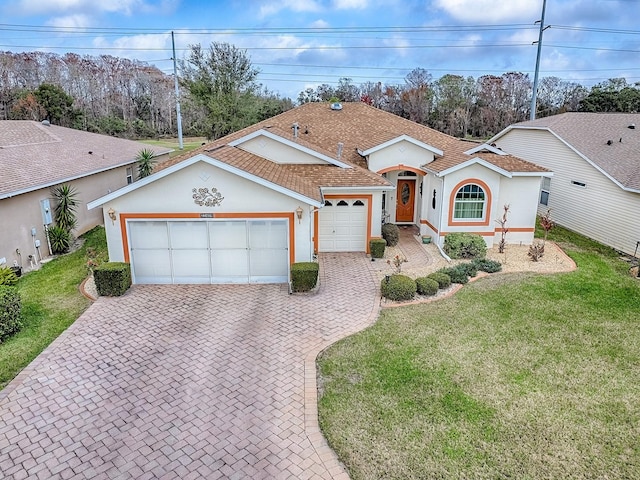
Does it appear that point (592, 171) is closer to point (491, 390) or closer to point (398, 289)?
point (398, 289)

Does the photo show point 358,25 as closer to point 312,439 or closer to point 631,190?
point 631,190

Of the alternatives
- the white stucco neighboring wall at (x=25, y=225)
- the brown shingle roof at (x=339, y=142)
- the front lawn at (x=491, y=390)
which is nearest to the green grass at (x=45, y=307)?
the white stucco neighboring wall at (x=25, y=225)

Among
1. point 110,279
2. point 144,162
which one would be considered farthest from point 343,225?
point 144,162

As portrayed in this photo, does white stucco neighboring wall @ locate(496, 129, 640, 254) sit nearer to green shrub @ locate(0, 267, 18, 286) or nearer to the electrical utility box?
green shrub @ locate(0, 267, 18, 286)

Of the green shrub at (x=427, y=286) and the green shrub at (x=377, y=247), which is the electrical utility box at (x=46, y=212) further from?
the green shrub at (x=427, y=286)

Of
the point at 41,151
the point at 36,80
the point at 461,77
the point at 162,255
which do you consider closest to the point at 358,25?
the point at 461,77
